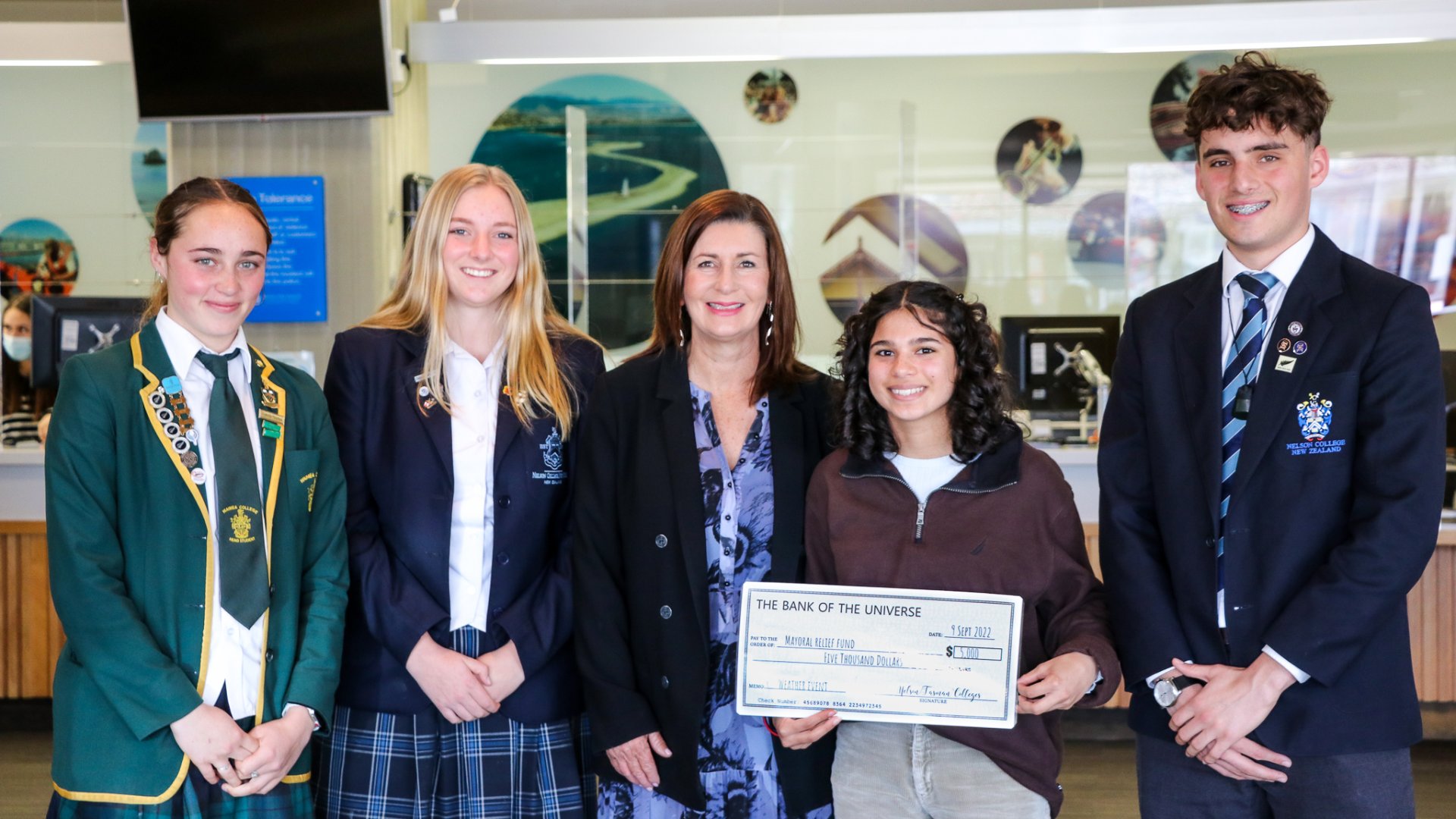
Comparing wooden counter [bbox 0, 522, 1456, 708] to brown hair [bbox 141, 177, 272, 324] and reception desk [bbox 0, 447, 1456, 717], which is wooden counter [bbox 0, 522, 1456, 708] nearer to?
reception desk [bbox 0, 447, 1456, 717]

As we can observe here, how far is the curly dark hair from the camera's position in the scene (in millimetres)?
2179

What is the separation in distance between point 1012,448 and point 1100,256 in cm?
577

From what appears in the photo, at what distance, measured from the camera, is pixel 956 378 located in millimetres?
2229

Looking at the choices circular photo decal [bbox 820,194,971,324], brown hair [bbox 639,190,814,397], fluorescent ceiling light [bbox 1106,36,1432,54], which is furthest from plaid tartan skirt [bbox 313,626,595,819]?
circular photo decal [bbox 820,194,971,324]

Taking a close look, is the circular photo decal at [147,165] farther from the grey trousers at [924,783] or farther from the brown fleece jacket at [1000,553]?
the grey trousers at [924,783]

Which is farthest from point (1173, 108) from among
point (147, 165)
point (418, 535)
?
point (147, 165)

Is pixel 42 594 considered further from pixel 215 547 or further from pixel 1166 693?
pixel 1166 693

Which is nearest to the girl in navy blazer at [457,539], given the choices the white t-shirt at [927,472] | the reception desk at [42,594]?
the white t-shirt at [927,472]

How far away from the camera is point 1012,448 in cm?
216

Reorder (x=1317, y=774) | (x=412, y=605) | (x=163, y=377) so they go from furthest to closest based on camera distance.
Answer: (x=412, y=605), (x=163, y=377), (x=1317, y=774)

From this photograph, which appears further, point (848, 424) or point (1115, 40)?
point (1115, 40)

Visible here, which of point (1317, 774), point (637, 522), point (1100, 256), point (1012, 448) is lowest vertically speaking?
point (1317, 774)

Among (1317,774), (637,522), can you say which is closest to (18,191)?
(637,522)

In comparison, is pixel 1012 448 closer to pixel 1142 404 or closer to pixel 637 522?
pixel 1142 404
